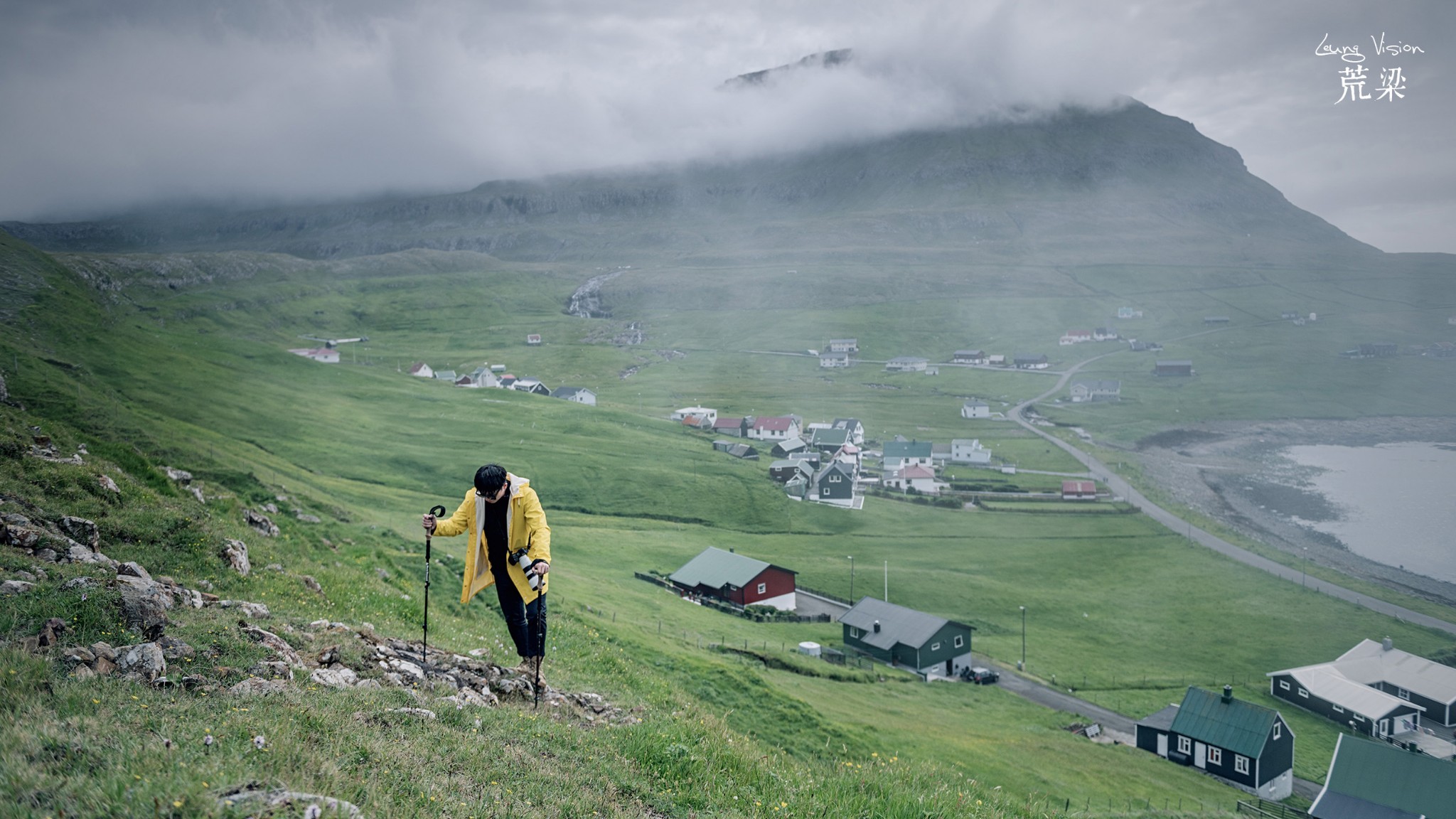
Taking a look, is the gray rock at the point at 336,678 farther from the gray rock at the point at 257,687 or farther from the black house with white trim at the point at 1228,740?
the black house with white trim at the point at 1228,740

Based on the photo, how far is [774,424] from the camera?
135 metres

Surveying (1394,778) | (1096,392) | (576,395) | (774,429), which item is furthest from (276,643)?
(1096,392)

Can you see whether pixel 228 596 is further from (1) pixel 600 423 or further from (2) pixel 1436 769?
(1) pixel 600 423

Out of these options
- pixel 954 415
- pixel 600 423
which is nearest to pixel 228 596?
pixel 600 423

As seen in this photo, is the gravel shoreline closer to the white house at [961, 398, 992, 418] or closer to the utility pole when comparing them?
the white house at [961, 398, 992, 418]

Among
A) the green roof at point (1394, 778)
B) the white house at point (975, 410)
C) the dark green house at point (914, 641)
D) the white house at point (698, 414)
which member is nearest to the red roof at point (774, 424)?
the white house at point (698, 414)

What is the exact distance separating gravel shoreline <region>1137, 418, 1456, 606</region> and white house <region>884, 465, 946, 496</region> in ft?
105

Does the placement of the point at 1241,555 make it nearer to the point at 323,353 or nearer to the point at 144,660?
the point at 144,660

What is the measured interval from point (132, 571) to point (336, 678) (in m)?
5.96

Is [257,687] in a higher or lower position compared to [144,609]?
lower

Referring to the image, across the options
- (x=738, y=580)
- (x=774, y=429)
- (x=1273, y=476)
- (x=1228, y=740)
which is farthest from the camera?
(x=774, y=429)

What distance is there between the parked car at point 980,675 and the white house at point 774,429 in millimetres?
78759

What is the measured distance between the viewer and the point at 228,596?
Result: 14789 mm

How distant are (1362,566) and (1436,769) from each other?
182 feet
